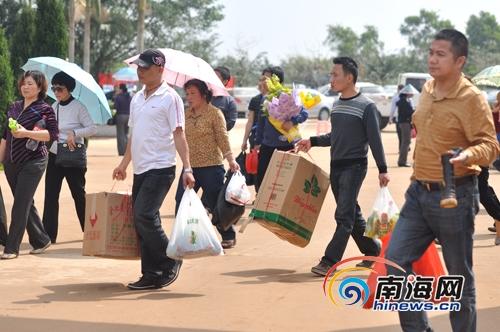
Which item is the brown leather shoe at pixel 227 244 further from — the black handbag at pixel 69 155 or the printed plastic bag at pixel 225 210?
the black handbag at pixel 69 155

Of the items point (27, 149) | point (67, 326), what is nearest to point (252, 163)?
point (27, 149)

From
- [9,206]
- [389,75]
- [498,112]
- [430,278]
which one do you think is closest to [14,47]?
[9,206]

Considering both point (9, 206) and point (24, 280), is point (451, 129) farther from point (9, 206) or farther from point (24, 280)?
point (9, 206)

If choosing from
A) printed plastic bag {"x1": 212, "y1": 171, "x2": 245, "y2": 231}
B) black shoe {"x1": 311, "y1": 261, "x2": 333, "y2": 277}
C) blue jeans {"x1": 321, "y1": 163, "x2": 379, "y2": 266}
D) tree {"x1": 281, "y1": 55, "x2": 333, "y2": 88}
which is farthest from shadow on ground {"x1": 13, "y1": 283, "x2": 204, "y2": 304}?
tree {"x1": 281, "y1": 55, "x2": 333, "y2": 88}

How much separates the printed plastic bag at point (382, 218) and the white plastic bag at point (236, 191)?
1.92m

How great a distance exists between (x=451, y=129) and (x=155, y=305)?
2.86m

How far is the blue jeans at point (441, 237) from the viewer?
627cm

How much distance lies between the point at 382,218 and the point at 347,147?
33.7 inches

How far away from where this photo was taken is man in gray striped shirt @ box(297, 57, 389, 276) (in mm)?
9367

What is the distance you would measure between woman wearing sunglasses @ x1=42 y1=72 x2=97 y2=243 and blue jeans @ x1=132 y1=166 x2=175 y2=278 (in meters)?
2.69

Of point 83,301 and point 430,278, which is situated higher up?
point 430,278

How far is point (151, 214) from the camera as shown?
8602mm

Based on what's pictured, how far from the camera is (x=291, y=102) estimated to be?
1077 cm

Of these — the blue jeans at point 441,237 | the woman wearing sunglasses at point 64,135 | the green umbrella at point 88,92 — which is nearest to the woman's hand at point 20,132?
the woman wearing sunglasses at point 64,135
